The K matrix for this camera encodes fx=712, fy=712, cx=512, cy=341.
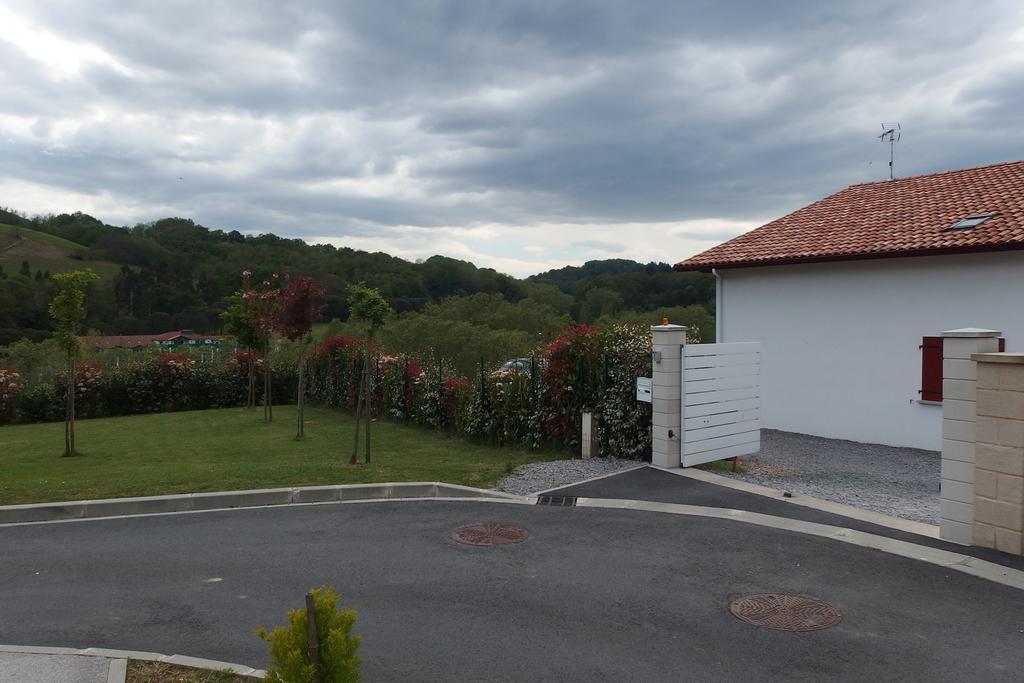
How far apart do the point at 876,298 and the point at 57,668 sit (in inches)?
535

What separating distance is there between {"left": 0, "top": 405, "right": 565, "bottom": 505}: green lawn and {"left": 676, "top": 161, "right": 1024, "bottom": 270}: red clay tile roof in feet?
22.7

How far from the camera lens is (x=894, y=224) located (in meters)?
14.5

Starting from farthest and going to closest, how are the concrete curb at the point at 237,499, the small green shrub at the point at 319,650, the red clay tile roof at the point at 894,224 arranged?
1. the red clay tile roof at the point at 894,224
2. the concrete curb at the point at 237,499
3. the small green shrub at the point at 319,650

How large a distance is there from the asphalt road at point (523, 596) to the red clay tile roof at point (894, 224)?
25.8 feet

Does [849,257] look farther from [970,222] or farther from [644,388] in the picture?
[644,388]

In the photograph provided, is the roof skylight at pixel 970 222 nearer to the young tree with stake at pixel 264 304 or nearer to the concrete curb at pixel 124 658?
the concrete curb at pixel 124 658

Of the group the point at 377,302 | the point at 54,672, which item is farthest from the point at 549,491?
the point at 54,672

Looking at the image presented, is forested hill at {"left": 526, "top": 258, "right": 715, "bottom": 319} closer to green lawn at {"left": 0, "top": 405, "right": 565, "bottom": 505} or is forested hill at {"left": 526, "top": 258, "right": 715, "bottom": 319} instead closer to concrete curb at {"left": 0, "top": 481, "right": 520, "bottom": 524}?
green lawn at {"left": 0, "top": 405, "right": 565, "bottom": 505}

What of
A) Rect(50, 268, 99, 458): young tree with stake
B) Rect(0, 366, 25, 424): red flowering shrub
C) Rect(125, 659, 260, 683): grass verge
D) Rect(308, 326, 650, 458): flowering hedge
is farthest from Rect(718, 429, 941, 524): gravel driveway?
Rect(0, 366, 25, 424): red flowering shrub

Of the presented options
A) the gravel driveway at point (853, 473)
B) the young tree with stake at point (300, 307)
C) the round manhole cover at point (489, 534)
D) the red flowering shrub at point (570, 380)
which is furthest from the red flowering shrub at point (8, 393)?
the gravel driveway at point (853, 473)

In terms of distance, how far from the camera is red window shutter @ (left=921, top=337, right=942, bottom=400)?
12.6 metres

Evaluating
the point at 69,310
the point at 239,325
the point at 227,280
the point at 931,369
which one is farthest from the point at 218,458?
the point at 227,280

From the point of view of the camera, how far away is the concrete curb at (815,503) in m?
7.32

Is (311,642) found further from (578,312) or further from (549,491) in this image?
(578,312)
